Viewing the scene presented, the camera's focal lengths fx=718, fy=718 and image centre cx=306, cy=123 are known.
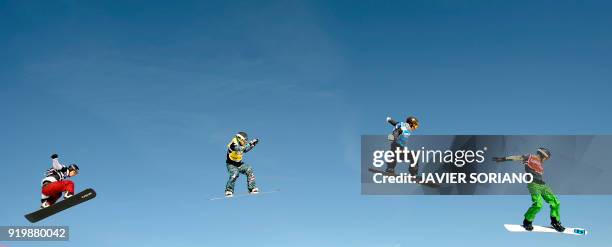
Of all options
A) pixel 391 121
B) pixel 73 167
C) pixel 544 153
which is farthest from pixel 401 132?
pixel 73 167

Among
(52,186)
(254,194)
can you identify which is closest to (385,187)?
(254,194)

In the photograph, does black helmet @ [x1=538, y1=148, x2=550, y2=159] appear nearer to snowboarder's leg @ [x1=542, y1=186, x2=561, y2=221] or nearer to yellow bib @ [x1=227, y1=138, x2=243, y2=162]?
snowboarder's leg @ [x1=542, y1=186, x2=561, y2=221]

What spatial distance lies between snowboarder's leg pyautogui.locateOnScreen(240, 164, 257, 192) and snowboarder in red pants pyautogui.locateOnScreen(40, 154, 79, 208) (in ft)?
24.7

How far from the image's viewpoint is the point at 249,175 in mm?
29031

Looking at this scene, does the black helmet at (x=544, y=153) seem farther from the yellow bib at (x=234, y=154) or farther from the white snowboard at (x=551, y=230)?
the yellow bib at (x=234, y=154)

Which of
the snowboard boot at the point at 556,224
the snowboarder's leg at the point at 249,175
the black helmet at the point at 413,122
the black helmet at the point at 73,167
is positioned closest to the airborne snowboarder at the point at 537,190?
the snowboard boot at the point at 556,224

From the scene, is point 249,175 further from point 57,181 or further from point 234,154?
point 57,181

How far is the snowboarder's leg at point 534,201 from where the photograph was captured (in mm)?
27031

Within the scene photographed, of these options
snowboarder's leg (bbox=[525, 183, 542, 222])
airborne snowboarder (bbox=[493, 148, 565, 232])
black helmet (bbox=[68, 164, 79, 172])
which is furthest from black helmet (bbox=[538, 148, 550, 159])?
black helmet (bbox=[68, 164, 79, 172])

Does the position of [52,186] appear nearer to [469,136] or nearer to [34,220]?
[34,220]

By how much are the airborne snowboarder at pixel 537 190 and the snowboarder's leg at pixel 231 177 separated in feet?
33.3

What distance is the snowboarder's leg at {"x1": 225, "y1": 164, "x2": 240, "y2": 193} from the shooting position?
94.4 ft

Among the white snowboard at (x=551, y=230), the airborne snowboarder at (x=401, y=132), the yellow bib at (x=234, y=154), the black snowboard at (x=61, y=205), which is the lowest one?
the white snowboard at (x=551, y=230)

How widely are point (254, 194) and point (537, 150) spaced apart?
11332mm
